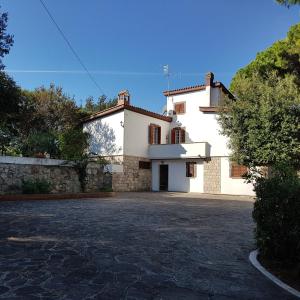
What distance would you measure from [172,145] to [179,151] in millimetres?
736

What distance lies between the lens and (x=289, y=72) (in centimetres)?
2217

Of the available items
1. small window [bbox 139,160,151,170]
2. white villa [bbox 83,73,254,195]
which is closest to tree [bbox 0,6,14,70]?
white villa [bbox 83,73,254,195]

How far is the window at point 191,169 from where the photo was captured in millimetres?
26094

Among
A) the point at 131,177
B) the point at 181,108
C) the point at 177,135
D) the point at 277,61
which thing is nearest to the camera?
the point at 277,61

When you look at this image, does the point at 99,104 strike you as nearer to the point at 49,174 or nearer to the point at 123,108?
the point at 123,108

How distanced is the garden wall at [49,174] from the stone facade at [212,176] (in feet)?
26.2

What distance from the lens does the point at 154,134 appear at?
27344 mm

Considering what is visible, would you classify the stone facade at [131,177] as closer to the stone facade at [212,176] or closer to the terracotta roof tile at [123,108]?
the terracotta roof tile at [123,108]

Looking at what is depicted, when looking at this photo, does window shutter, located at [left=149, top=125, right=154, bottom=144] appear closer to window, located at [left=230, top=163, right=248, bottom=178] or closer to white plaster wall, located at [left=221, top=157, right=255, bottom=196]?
white plaster wall, located at [left=221, top=157, right=255, bottom=196]

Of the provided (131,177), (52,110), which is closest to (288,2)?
(131,177)

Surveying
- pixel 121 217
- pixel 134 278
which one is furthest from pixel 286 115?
pixel 134 278

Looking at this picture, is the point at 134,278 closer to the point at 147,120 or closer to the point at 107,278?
the point at 107,278

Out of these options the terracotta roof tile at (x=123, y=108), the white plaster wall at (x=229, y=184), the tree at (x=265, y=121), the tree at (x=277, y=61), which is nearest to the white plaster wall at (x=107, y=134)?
the terracotta roof tile at (x=123, y=108)

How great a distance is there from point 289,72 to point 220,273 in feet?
65.6
